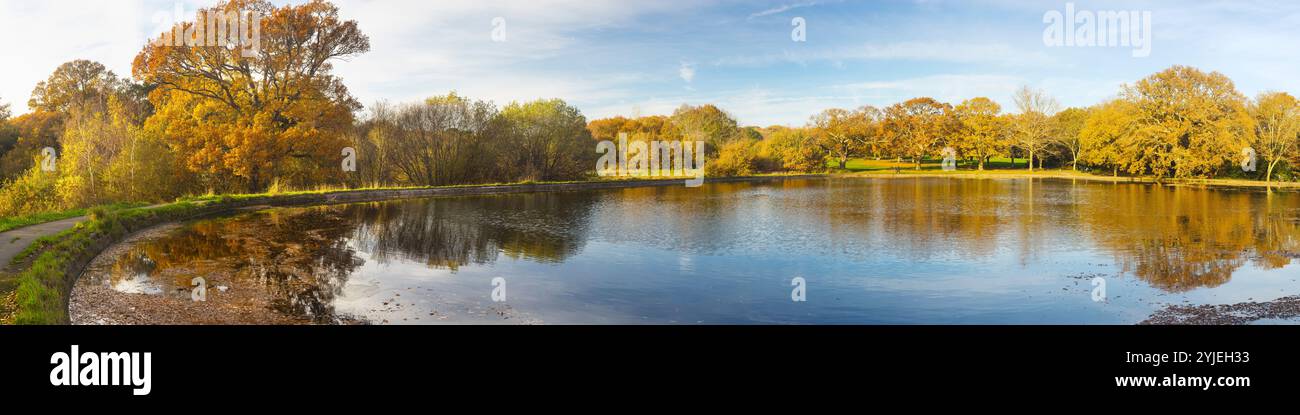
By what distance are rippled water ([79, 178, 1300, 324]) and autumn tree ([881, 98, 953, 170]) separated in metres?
48.6

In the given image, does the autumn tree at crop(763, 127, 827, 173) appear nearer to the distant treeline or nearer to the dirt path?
the distant treeline

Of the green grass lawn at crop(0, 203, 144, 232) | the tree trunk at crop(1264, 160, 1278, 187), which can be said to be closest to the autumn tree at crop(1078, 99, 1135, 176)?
the tree trunk at crop(1264, 160, 1278, 187)

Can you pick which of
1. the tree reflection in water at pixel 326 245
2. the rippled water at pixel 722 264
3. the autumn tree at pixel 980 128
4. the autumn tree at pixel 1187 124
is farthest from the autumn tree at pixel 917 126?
the tree reflection in water at pixel 326 245

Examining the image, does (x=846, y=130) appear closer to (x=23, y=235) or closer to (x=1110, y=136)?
→ (x=1110, y=136)

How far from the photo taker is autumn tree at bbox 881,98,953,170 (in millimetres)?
71062

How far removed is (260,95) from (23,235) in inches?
656

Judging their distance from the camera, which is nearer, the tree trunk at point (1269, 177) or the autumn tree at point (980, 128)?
the tree trunk at point (1269, 177)

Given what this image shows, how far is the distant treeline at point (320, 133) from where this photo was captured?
24281 mm

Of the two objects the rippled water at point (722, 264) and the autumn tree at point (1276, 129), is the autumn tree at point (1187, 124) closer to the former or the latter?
the autumn tree at point (1276, 129)

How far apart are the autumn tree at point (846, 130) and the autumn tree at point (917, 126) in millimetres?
1661

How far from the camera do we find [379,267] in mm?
12805
